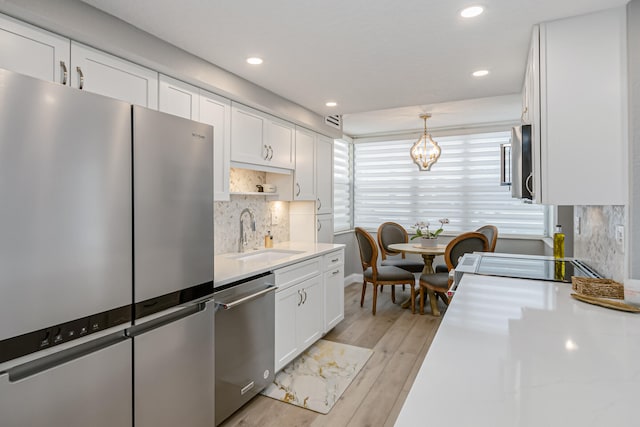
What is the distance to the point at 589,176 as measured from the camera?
68.5 inches

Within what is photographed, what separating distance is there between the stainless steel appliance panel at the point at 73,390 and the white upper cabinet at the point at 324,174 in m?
2.77

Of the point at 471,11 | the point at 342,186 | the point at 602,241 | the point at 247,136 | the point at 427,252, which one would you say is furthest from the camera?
the point at 342,186

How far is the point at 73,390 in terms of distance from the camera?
1299mm

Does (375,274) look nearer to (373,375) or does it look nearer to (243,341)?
(373,375)

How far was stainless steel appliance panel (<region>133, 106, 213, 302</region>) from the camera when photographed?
60.4 inches

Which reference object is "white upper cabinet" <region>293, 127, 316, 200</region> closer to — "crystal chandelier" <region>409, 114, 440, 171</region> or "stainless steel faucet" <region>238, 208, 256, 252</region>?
"stainless steel faucet" <region>238, 208, 256, 252</region>

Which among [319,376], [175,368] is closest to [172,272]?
[175,368]

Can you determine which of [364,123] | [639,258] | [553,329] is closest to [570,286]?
[639,258]

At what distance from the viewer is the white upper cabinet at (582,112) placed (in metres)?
1.69

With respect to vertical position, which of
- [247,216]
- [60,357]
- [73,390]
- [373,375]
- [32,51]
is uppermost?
[32,51]

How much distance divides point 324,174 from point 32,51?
2.92 m

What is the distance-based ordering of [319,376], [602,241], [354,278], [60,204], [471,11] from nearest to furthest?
[60,204]
[471,11]
[602,241]
[319,376]
[354,278]

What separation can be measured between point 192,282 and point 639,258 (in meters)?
2.04

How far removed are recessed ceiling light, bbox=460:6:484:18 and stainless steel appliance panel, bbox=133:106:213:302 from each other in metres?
1.41
